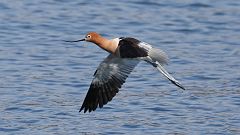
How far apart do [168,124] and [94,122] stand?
1.02m

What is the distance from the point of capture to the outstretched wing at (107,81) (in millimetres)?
11461

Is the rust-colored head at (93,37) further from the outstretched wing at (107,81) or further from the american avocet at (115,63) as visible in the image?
the outstretched wing at (107,81)

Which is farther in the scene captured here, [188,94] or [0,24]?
[0,24]

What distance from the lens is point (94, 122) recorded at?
1168cm

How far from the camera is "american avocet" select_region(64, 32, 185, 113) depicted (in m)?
11.3

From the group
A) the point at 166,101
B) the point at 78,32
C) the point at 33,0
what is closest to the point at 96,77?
the point at 166,101

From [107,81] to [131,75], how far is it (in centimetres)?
274

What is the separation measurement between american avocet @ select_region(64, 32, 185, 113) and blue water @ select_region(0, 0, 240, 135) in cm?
39

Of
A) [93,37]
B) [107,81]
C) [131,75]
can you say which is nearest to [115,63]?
[107,81]

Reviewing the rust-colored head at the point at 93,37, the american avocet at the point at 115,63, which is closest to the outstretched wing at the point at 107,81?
the american avocet at the point at 115,63

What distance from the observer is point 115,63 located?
38.4 ft

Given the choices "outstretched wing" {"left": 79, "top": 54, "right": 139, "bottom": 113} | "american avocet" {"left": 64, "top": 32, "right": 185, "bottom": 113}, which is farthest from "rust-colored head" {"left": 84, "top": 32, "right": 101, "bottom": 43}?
"outstretched wing" {"left": 79, "top": 54, "right": 139, "bottom": 113}

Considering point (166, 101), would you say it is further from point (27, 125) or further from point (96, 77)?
point (27, 125)

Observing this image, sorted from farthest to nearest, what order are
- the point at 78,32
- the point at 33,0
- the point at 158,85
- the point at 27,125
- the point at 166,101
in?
the point at 33,0 → the point at 78,32 → the point at 158,85 → the point at 166,101 → the point at 27,125
